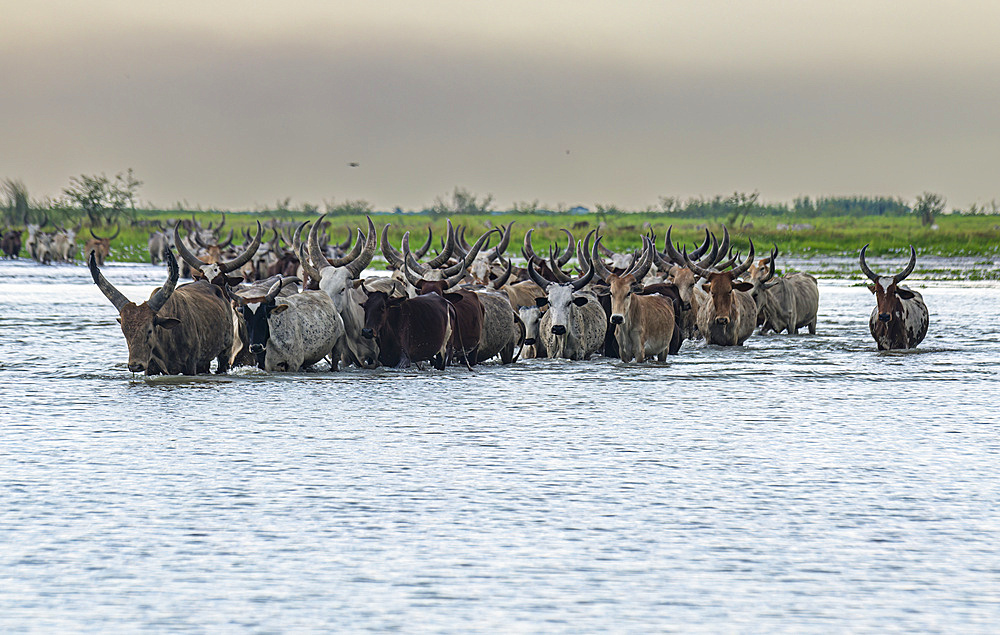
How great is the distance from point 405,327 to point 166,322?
262 cm

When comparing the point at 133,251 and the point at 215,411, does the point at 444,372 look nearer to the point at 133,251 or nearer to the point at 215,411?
the point at 215,411

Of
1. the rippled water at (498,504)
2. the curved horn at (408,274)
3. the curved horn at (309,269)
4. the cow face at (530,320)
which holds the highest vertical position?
the curved horn at (309,269)

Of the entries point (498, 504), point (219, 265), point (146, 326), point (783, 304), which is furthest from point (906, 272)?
point (498, 504)

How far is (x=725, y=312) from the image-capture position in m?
16.8

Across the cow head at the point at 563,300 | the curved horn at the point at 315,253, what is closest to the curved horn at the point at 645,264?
the cow head at the point at 563,300

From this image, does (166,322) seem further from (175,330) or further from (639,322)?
(639,322)

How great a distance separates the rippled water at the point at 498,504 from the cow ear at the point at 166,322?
22.1 inches

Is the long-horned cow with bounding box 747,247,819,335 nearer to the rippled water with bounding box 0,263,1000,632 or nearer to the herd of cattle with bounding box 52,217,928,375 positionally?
the herd of cattle with bounding box 52,217,928,375

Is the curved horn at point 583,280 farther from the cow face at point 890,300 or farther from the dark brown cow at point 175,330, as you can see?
the dark brown cow at point 175,330

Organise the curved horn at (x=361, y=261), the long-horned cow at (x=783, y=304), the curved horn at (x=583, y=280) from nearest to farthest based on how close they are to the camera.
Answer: the curved horn at (x=361, y=261)
the curved horn at (x=583, y=280)
the long-horned cow at (x=783, y=304)

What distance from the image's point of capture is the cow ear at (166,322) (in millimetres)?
12305

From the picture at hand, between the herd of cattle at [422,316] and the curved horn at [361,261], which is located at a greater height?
the curved horn at [361,261]

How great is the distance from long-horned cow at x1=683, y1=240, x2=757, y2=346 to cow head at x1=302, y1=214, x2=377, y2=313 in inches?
182

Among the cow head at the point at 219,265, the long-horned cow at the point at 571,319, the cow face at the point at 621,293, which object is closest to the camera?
the cow head at the point at 219,265
